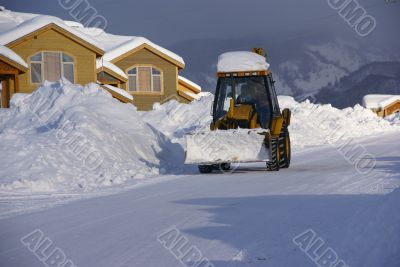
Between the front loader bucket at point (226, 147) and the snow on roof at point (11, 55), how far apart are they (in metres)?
17.9

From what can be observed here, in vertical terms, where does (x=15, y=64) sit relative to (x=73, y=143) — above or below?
above

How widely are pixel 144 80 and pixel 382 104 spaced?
41.0 meters

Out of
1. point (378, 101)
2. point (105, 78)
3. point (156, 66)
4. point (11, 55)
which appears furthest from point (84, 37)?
point (378, 101)

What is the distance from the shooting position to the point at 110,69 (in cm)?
3788

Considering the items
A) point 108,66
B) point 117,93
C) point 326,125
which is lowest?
point 326,125

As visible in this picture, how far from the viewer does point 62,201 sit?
35.3 ft

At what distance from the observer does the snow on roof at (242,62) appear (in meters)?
15.9

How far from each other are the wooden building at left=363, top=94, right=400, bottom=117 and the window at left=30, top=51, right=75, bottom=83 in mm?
48356

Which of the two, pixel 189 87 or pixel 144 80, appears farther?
pixel 189 87

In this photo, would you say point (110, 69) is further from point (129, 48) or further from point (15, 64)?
point (15, 64)

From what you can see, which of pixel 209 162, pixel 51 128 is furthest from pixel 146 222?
pixel 51 128

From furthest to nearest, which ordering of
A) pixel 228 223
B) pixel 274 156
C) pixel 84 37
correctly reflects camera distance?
pixel 84 37, pixel 274 156, pixel 228 223

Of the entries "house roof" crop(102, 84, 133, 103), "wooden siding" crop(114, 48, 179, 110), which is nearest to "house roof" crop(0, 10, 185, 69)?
"wooden siding" crop(114, 48, 179, 110)

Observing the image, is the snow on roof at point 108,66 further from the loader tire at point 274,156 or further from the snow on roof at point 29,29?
the loader tire at point 274,156
